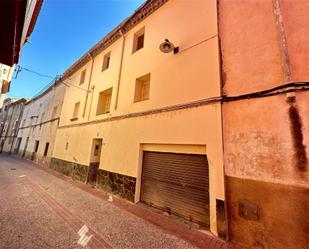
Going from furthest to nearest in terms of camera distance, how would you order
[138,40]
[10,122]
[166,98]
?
[10,122] → [138,40] → [166,98]

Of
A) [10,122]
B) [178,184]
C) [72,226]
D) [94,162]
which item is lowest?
[72,226]

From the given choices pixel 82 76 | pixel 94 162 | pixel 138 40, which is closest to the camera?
pixel 138 40

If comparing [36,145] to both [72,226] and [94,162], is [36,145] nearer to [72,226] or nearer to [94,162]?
[94,162]

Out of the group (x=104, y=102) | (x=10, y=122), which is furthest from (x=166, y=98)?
(x=10, y=122)

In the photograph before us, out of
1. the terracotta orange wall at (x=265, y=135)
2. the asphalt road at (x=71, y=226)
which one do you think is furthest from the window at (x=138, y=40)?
the asphalt road at (x=71, y=226)

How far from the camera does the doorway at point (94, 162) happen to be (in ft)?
28.3

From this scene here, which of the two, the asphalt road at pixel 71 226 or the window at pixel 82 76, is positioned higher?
the window at pixel 82 76

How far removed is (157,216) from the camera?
16.0 feet

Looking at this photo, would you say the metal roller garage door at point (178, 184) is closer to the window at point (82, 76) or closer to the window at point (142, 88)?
the window at point (142, 88)

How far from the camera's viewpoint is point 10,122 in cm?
2811

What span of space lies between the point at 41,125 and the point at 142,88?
16.0m

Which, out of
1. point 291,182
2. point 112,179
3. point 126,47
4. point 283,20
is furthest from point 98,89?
point 291,182

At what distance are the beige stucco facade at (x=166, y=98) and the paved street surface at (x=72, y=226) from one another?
1.34 meters

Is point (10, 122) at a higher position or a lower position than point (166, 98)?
higher
